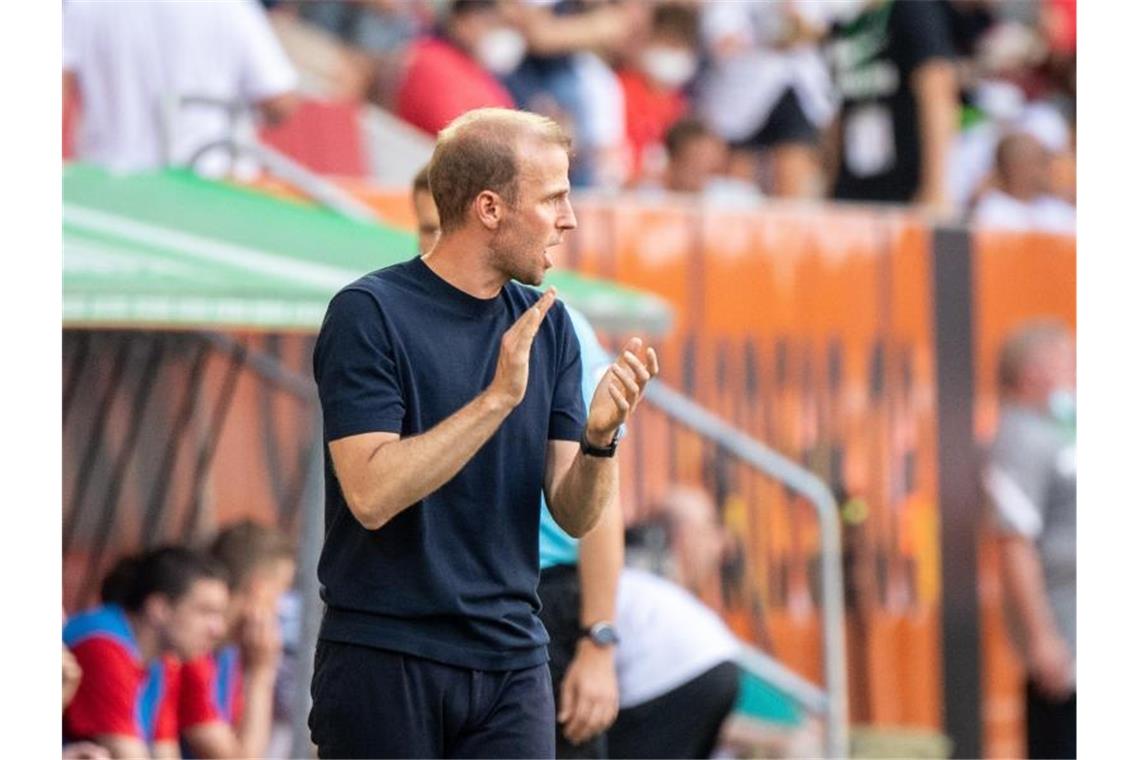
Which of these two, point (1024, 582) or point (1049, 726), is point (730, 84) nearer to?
point (1024, 582)

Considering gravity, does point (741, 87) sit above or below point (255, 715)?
above

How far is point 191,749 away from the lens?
23.3ft

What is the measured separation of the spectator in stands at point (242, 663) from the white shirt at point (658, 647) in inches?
67.3

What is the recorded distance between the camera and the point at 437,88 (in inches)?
370

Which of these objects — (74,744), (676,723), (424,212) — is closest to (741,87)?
(74,744)

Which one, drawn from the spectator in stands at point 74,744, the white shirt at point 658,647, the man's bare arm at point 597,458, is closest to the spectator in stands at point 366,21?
the spectator in stands at point 74,744

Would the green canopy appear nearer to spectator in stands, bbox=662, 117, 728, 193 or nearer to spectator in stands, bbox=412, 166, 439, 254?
spectator in stands, bbox=412, 166, 439, 254

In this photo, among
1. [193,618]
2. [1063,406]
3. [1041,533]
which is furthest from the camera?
[1063,406]

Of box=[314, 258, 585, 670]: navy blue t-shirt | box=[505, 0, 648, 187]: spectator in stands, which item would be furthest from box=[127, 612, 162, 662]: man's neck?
box=[505, 0, 648, 187]: spectator in stands

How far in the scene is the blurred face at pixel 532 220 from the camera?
3762 millimetres

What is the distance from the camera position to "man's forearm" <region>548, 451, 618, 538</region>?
3736mm

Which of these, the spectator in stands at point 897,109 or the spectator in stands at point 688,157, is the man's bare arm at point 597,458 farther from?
the spectator in stands at point 897,109

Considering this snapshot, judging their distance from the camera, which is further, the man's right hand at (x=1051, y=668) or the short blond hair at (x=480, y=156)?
the man's right hand at (x=1051, y=668)

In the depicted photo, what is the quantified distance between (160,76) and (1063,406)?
12.0ft
